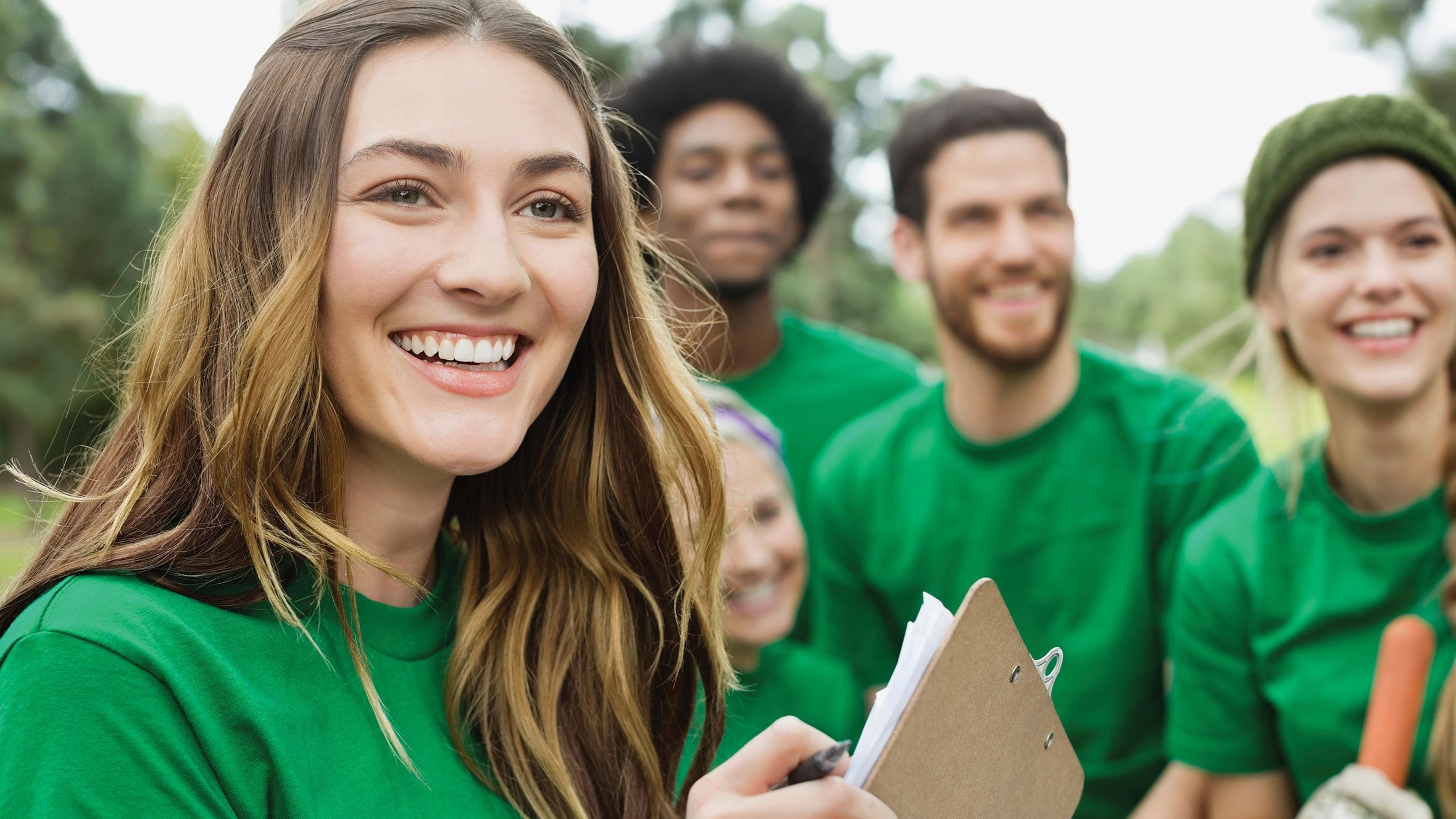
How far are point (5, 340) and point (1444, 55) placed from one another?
27.0m

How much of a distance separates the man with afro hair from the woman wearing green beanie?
5.15ft

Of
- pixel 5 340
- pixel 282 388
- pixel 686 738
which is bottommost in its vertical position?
pixel 5 340

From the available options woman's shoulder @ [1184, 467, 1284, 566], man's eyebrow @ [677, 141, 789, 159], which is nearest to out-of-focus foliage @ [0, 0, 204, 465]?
man's eyebrow @ [677, 141, 789, 159]

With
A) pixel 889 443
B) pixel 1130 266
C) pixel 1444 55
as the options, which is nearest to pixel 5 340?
pixel 889 443

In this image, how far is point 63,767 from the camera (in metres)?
1.35

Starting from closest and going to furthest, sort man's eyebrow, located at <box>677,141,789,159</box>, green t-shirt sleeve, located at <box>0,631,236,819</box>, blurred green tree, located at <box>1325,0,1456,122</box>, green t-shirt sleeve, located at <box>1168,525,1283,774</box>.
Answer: green t-shirt sleeve, located at <box>0,631,236,819</box> → green t-shirt sleeve, located at <box>1168,525,1283,774</box> → man's eyebrow, located at <box>677,141,789,159</box> → blurred green tree, located at <box>1325,0,1456,122</box>

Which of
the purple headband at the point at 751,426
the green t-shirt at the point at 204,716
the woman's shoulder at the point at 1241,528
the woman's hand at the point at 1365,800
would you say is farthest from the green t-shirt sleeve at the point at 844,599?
the green t-shirt at the point at 204,716

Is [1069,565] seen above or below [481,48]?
below

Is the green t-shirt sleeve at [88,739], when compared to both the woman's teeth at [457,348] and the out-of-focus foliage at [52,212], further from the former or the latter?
the out-of-focus foliage at [52,212]

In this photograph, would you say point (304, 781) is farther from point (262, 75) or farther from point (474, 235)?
point (262, 75)

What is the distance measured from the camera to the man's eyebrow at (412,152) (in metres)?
1.64

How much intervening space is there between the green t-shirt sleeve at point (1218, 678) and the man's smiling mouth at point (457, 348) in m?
2.05

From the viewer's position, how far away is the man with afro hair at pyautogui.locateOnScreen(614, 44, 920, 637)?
4.67m

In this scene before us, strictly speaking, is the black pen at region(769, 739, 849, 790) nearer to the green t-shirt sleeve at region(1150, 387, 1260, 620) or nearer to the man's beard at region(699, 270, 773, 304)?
the green t-shirt sleeve at region(1150, 387, 1260, 620)
